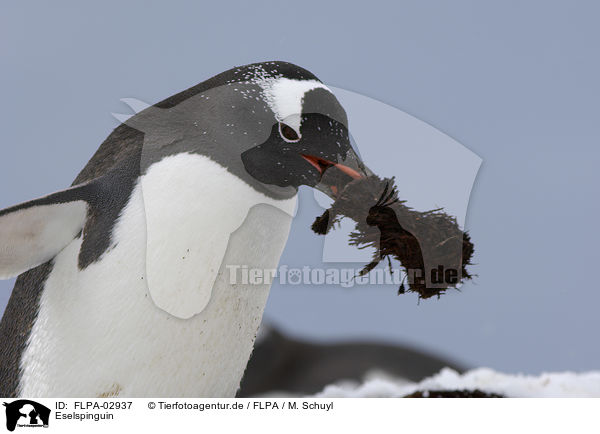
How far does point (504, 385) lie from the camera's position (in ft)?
5.03

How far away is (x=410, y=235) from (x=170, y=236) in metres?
0.41

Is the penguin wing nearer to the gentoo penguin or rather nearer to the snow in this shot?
the gentoo penguin

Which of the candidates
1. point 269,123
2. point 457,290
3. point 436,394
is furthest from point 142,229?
point 436,394

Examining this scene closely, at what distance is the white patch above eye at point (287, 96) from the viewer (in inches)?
40.1

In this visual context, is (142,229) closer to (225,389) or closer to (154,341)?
(154,341)

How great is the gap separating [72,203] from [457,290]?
68 centimetres

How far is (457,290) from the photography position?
1.01 meters

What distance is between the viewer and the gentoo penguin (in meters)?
1.02
